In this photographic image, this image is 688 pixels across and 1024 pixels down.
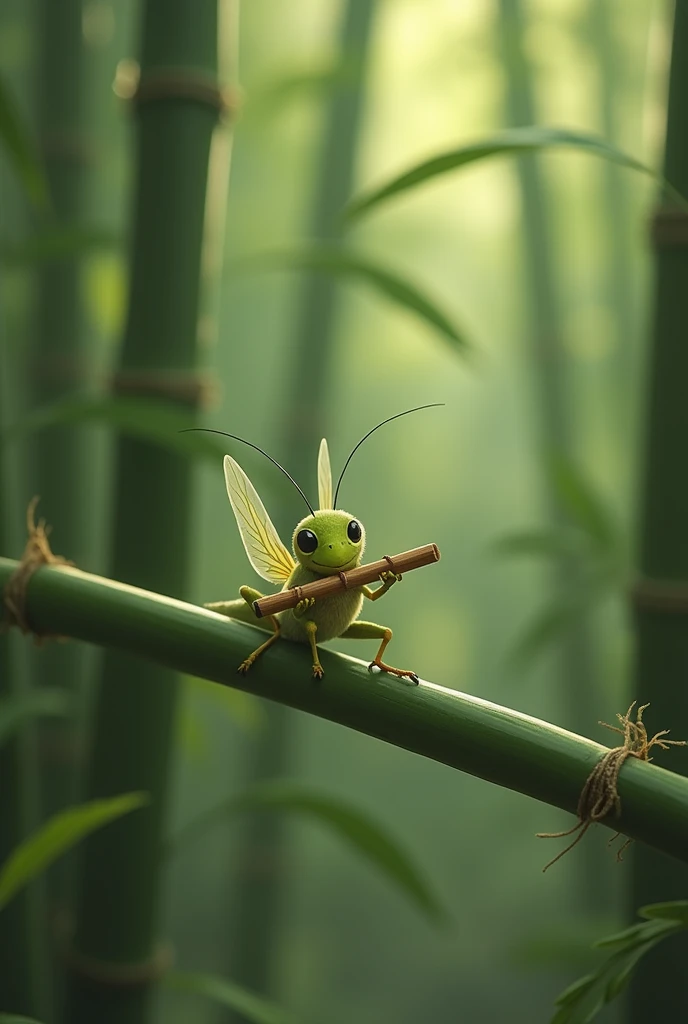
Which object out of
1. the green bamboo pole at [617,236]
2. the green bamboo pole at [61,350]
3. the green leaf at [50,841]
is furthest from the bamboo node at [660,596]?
the green bamboo pole at [617,236]

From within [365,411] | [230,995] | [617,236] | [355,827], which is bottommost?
[230,995]

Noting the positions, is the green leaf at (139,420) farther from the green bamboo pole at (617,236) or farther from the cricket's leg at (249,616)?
the green bamboo pole at (617,236)

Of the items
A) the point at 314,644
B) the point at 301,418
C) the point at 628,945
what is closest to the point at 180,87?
the point at 314,644

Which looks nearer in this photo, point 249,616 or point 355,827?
point 249,616

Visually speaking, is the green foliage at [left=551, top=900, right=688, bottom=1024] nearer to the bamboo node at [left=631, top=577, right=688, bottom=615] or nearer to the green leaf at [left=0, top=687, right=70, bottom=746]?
the bamboo node at [left=631, top=577, right=688, bottom=615]

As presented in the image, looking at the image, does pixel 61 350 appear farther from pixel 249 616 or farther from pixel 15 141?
pixel 249 616

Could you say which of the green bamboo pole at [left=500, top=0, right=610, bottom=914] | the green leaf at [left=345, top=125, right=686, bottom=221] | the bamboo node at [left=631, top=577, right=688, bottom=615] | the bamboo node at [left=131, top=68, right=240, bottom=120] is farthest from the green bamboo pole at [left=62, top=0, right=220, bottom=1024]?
the green bamboo pole at [left=500, top=0, right=610, bottom=914]

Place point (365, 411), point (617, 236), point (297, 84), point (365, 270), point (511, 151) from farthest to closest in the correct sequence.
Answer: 1. point (365, 411)
2. point (617, 236)
3. point (297, 84)
4. point (365, 270)
5. point (511, 151)
